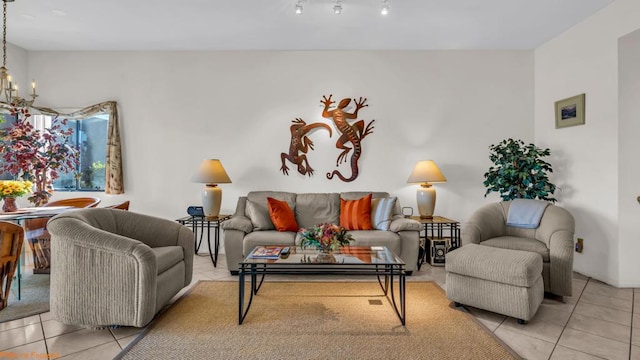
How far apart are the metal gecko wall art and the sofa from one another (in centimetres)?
46

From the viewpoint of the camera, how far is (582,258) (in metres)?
3.73

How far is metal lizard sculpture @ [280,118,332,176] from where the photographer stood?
14.9 feet

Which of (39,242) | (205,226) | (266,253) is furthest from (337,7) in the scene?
(39,242)

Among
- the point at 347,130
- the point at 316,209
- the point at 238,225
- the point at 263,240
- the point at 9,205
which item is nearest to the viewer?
the point at 9,205

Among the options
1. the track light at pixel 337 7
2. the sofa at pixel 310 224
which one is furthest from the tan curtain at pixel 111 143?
the track light at pixel 337 7

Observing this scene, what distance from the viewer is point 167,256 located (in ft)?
8.68

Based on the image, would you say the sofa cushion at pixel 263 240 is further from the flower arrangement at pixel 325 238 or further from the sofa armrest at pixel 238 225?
the flower arrangement at pixel 325 238

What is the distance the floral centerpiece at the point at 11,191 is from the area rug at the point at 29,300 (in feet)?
2.55

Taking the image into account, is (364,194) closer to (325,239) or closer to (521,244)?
(325,239)

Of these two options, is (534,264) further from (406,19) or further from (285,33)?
(285,33)

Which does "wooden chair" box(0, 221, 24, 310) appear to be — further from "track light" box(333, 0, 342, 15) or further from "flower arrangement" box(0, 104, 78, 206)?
"track light" box(333, 0, 342, 15)

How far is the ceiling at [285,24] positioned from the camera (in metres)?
3.41

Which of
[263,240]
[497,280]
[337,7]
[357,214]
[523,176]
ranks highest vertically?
[337,7]

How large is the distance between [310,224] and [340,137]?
1.29 metres
